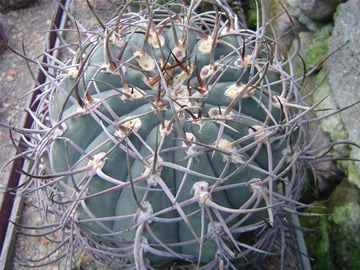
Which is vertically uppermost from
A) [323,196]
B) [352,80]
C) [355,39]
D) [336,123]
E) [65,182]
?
[65,182]

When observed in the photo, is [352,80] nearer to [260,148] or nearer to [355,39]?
[355,39]

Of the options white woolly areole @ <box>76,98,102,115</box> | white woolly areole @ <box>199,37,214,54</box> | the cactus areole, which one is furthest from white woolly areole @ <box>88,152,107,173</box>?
white woolly areole @ <box>199,37,214,54</box>

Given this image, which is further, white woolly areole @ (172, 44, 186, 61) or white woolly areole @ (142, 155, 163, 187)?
white woolly areole @ (172, 44, 186, 61)

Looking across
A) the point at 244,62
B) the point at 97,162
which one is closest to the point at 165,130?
the point at 97,162

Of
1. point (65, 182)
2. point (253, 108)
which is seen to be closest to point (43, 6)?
point (65, 182)

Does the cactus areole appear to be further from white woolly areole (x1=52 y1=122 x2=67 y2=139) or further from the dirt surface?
the dirt surface

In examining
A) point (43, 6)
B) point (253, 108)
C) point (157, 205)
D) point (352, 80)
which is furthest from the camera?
point (43, 6)

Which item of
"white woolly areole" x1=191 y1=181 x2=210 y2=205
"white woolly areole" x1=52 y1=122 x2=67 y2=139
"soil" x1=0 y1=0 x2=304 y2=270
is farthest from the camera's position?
"soil" x1=0 y1=0 x2=304 y2=270
